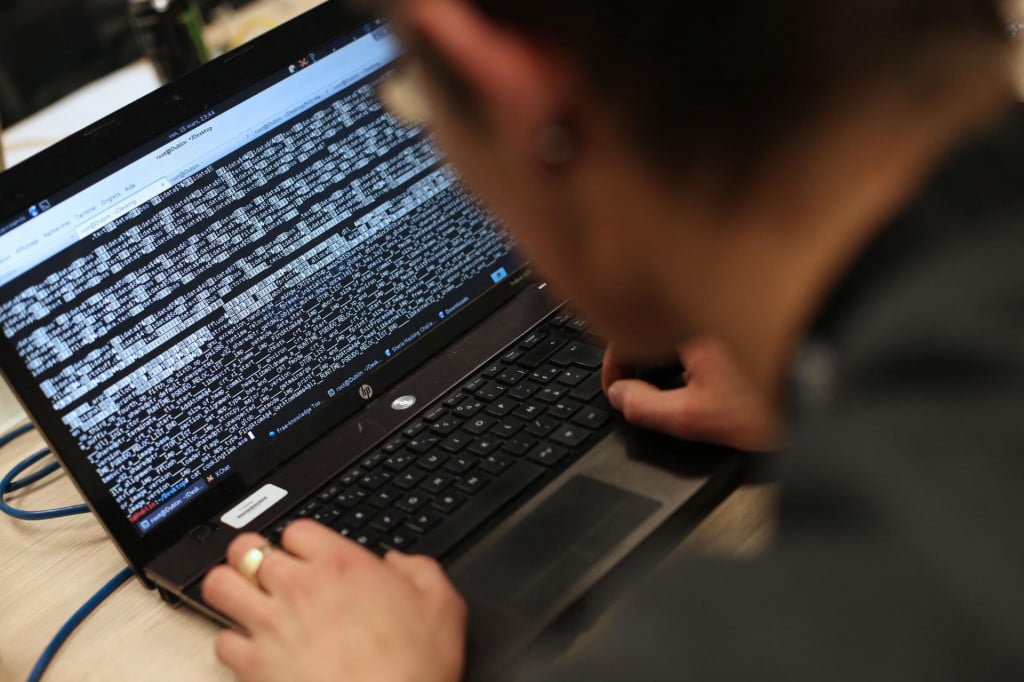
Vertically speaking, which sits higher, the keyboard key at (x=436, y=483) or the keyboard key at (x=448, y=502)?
the keyboard key at (x=436, y=483)

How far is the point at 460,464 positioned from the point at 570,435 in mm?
88

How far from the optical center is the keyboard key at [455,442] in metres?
0.83

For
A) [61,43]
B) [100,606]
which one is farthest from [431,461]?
[61,43]

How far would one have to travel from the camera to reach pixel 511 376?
88cm

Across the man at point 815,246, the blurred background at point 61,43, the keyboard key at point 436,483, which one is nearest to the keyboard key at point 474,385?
the keyboard key at point 436,483

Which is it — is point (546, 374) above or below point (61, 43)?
below

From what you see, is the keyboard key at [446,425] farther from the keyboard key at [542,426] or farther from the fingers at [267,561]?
the fingers at [267,561]

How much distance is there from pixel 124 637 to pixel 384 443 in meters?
0.25

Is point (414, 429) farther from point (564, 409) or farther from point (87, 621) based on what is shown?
point (87, 621)

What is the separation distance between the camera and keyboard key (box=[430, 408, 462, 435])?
2.79ft

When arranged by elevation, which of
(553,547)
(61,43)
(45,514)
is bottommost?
(553,547)

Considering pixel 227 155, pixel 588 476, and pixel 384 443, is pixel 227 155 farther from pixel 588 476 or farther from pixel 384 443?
pixel 588 476

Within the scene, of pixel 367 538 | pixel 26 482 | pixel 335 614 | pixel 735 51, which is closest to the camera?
pixel 735 51

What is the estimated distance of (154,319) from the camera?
80cm
